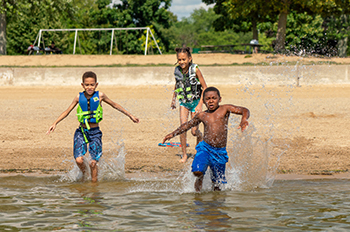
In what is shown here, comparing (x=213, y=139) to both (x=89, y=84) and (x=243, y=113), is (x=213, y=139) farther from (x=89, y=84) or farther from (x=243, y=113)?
(x=89, y=84)

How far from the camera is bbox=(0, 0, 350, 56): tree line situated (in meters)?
23.9

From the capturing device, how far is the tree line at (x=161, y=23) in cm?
2388

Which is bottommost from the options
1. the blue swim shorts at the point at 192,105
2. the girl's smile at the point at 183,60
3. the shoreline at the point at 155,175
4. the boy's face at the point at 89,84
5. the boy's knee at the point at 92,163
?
the shoreline at the point at 155,175

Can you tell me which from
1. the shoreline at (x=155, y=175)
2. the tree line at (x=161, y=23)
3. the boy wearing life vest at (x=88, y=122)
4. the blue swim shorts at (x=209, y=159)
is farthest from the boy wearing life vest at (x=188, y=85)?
the tree line at (x=161, y=23)

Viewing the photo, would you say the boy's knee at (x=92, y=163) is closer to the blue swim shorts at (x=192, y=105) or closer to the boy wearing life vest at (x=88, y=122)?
the boy wearing life vest at (x=88, y=122)

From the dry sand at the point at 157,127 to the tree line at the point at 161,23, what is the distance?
8.89 metres

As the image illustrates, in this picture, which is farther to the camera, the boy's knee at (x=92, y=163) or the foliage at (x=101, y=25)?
the foliage at (x=101, y=25)

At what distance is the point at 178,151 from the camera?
27.5 feet

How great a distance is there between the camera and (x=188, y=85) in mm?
7438

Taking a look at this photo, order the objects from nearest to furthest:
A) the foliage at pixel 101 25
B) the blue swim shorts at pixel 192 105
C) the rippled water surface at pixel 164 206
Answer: the rippled water surface at pixel 164 206, the blue swim shorts at pixel 192 105, the foliage at pixel 101 25

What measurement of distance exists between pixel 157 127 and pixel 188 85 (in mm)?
3050

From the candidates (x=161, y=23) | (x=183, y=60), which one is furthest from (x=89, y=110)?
(x=161, y=23)

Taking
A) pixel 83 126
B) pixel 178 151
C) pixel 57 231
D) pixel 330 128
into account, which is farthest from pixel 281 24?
pixel 57 231

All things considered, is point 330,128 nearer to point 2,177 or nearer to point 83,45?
point 2,177
